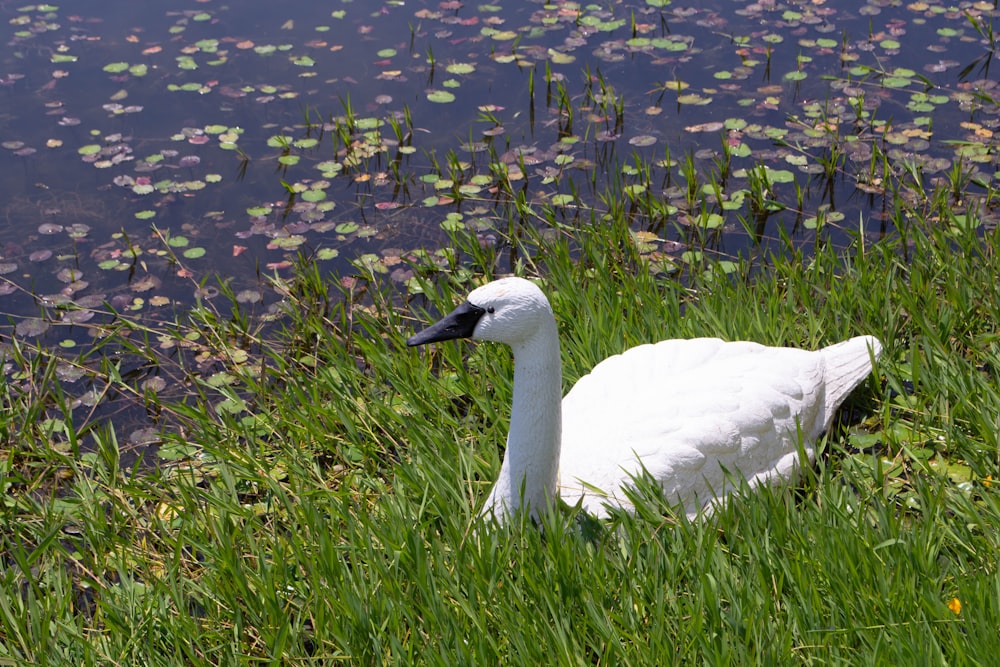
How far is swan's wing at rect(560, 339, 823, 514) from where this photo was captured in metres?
3.10

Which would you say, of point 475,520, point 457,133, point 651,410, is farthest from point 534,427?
point 457,133

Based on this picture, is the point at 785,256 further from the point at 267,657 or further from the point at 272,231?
the point at 267,657

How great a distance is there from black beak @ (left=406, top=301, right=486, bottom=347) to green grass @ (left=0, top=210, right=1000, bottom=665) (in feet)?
1.80

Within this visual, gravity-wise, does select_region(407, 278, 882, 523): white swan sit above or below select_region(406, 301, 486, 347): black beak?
below

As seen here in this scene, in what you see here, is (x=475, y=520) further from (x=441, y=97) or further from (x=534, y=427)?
(x=441, y=97)

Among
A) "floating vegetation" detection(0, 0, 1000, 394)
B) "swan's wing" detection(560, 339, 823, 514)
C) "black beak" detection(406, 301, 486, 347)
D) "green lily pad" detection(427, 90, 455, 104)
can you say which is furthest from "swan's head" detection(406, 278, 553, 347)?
"green lily pad" detection(427, 90, 455, 104)

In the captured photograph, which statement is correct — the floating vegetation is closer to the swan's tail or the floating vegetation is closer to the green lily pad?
the green lily pad

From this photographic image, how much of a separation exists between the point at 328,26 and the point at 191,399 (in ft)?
14.5

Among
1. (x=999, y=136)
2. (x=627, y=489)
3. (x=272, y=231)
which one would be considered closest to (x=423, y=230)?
(x=272, y=231)

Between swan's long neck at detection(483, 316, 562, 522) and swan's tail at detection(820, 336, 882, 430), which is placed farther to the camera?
swan's tail at detection(820, 336, 882, 430)

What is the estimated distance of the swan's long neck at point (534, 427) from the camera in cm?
288

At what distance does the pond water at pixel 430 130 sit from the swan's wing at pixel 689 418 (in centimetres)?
138

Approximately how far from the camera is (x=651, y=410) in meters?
3.24

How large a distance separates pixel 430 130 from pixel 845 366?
380 cm
